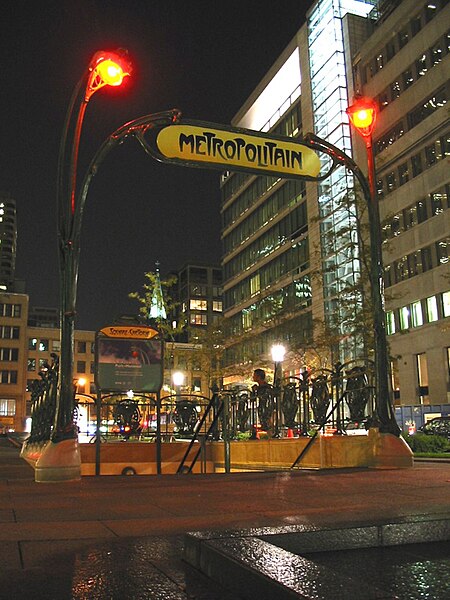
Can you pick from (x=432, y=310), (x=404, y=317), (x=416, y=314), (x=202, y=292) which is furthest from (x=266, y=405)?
(x=202, y=292)

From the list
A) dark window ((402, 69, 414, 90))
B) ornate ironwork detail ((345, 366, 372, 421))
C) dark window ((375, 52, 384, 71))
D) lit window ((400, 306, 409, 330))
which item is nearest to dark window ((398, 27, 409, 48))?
dark window ((375, 52, 384, 71))

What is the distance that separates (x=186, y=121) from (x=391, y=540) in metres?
9.19

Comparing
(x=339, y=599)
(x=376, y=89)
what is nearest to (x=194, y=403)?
(x=339, y=599)

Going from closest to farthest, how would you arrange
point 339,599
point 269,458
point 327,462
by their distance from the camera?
point 339,599, point 327,462, point 269,458

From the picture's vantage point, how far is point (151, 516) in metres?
5.83

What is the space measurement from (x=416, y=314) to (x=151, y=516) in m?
48.1

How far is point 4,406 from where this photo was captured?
351 ft

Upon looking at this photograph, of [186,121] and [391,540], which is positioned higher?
[186,121]

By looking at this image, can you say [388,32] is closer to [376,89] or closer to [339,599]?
[376,89]

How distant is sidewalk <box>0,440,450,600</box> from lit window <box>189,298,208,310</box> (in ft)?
432

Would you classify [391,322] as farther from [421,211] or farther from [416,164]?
[416,164]

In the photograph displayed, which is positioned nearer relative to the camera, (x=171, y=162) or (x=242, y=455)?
(x=171, y=162)

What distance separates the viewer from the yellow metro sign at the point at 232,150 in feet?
37.8

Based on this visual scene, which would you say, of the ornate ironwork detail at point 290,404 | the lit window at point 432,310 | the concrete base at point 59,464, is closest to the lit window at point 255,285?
the lit window at point 432,310
